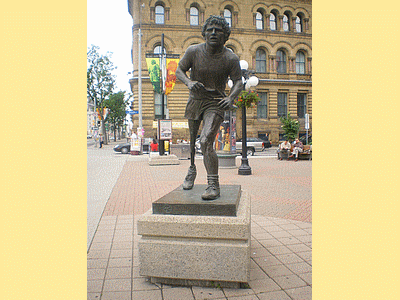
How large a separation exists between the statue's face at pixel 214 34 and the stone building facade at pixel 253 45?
98.2 feet

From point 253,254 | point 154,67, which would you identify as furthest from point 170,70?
point 253,254

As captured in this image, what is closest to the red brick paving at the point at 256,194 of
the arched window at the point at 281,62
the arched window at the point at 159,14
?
the arched window at the point at 159,14

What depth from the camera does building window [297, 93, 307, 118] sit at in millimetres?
38875

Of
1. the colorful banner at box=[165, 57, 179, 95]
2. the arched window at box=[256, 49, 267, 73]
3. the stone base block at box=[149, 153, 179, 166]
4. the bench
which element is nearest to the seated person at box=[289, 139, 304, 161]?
the bench

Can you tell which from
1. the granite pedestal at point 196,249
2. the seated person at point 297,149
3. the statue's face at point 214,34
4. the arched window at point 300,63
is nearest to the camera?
the granite pedestal at point 196,249

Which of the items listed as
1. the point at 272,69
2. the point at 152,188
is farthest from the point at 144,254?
the point at 272,69

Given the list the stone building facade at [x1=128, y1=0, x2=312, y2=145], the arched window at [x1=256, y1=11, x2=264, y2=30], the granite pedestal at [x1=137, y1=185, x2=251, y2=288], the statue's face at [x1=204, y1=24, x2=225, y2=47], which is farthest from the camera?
the arched window at [x1=256, y1=11, x2=264, y2=30]

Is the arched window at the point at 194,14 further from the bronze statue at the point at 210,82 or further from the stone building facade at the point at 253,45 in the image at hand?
the bronze statue at the point at 210,82

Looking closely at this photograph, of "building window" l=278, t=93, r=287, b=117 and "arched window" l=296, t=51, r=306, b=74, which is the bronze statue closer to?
"building window" l=278, t=93, r=287, b=117

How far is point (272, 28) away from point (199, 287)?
38824mm

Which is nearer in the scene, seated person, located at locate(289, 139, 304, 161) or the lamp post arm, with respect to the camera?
the lamp post arm

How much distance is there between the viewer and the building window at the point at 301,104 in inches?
1531

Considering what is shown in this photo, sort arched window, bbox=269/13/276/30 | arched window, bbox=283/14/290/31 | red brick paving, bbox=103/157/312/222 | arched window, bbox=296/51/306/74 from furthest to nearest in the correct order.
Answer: arched window, bbox=296/51/306/74 → arched window, bbox=283/14/290/31 → arched window, bbox=269/13/276/30 → red brick paving, bbox=103/157/312/222

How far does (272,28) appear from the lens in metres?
37.4
